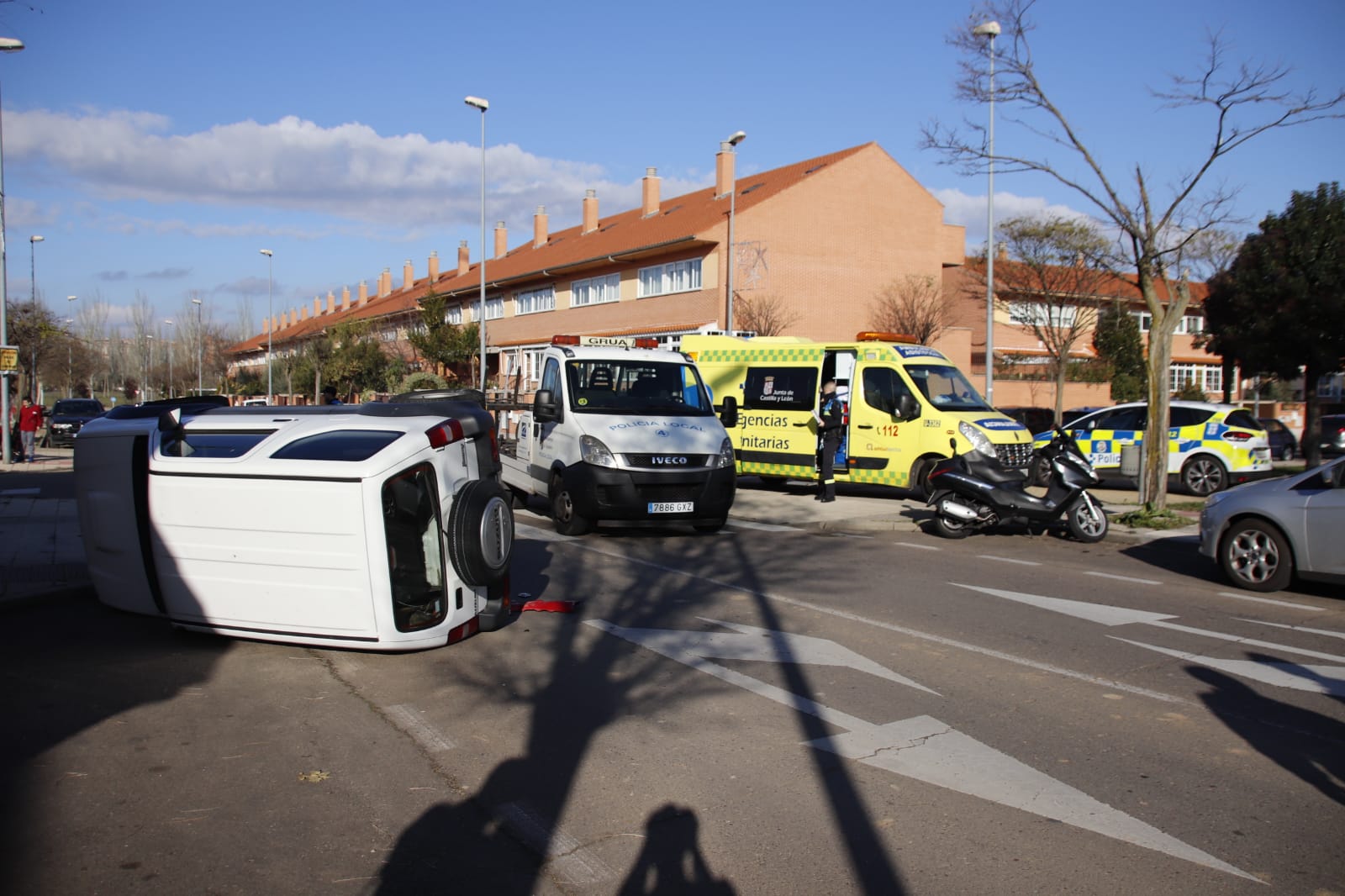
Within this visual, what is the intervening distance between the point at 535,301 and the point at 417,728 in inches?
1797

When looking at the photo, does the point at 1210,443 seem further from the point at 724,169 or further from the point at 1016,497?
the point at 724,169

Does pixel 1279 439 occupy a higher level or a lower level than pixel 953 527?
higher

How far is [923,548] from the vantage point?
12.0m

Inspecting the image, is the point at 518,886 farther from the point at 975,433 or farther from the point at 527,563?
the point at 975,433

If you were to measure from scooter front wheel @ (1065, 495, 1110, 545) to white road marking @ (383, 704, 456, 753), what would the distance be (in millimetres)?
9546

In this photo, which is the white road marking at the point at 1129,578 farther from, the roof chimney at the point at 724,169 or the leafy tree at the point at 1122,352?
the leafy tree at the point at 1122,352

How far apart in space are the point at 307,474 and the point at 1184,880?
488cm

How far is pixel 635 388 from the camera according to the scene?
504 inches

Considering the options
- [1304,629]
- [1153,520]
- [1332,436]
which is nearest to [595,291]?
[1332,436]

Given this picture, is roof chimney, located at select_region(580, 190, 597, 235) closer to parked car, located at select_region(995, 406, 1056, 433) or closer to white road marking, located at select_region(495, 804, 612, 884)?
parked car, located at select_region(995, 406, 1056, 433)

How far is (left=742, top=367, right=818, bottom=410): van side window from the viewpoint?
57.1 ft

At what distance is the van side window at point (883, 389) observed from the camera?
16203 mm

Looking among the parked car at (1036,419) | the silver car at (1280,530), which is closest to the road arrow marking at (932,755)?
the silver car at (1280,530)

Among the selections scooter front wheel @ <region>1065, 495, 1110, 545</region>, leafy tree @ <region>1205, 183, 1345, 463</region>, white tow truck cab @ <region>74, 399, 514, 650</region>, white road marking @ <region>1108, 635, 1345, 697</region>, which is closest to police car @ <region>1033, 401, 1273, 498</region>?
leafy tree @ <region>1205, 183, 1345, 463</region>
